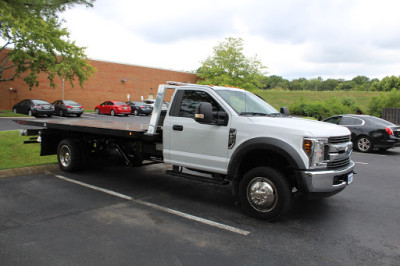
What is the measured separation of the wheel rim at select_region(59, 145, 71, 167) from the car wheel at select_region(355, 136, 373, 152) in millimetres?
10757

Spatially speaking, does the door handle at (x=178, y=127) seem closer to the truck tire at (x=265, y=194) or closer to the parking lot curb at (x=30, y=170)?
the truck tire at (x=265, y=194)

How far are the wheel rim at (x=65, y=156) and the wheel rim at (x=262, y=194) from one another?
4.96 meters

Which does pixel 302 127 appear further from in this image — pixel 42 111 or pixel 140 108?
pixel 140 108

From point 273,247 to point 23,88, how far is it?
36233mm

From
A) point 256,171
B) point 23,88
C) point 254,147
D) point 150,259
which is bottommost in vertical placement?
point 150,259

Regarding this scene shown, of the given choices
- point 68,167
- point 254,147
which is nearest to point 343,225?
point 254,147

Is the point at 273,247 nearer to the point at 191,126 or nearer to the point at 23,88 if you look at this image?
the point at 191,126

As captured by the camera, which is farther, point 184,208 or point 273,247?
point 184,208

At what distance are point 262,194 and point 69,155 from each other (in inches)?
204

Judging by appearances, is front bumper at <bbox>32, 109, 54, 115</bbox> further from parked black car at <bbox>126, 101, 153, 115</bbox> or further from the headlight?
the headlight

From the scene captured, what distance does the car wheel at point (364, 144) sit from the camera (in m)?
12.4

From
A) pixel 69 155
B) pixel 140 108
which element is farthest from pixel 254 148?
pixel 140 108

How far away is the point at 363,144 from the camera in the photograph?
12.7m

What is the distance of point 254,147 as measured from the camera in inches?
189
